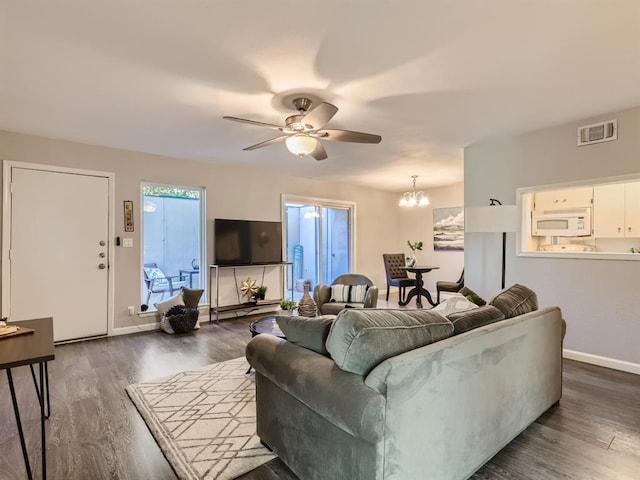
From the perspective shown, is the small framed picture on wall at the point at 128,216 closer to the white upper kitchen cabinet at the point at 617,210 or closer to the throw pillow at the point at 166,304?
the throw pillow at the point at 166,304

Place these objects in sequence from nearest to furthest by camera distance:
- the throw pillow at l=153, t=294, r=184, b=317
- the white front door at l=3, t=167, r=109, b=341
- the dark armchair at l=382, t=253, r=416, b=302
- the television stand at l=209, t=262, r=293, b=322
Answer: the white front door at l=3, t=167, r=109, b=341, the throw pillow at l=153, t=294, r=184, b=317, the television stand at l=209, t=262, r=293, b=322, the dark armchair at l=382, t=253, r=416, b=302

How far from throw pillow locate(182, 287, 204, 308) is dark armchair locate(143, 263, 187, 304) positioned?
0.31 meters

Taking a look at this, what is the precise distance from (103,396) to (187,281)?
2.58 metres

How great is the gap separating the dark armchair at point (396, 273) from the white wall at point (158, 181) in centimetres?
72

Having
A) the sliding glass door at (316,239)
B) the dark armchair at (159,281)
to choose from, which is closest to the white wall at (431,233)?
the sliding glass door at (316,239)

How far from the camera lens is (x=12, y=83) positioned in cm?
262

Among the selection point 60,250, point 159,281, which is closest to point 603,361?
point 159,281

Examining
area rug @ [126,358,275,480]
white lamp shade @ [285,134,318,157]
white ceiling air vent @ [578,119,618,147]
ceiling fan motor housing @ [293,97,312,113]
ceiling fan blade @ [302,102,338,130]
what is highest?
ceiling fan motor housing @ [293,97,312,113]

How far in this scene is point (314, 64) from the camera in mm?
2355

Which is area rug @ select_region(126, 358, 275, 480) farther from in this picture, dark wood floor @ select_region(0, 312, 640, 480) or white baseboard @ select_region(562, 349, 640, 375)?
white baseboard @ select_region(562, 349, 640, 375)

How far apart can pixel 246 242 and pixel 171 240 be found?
1.11m

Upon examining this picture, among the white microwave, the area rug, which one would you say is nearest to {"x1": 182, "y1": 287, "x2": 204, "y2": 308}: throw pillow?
the area rug

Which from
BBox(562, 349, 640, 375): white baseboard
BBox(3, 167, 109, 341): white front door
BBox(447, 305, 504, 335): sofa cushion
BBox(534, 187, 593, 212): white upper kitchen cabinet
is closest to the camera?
BBox(447, 305, 504, 335): sofa cushion

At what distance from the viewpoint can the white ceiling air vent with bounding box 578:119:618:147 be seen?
10.5ft
